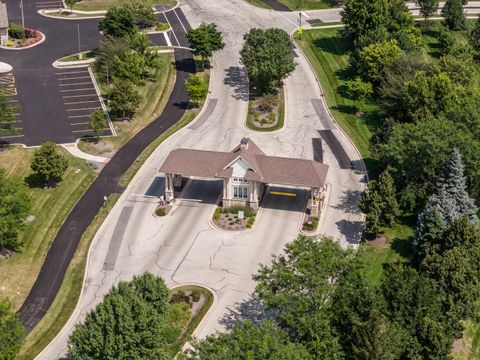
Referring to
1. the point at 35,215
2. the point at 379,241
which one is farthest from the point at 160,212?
the point at 379,241

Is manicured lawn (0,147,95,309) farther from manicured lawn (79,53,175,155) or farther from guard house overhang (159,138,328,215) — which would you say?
guard house overhang (159,138,328,215)

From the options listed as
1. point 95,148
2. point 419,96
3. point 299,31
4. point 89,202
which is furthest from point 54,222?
point 299,31

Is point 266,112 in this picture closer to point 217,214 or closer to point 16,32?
point 217,214

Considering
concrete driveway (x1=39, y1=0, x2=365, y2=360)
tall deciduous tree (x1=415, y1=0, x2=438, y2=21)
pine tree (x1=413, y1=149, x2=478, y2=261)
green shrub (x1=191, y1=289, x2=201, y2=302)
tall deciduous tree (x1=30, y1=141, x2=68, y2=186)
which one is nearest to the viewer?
green shrub (x1=191, y1=289, x2=201, y2=302)

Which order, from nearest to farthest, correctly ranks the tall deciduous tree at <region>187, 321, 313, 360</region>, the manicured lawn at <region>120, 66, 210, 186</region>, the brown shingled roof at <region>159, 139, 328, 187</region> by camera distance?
the tall deciduous tree at <region>187, 321, 313, 360</region> < the brown shingled roof at <region>159, 139, 328, 187</region> < the manicured lawn at <region>120, 66, 210, 186</region>

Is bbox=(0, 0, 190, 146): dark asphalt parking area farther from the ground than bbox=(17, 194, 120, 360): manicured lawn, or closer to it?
farther from the ground

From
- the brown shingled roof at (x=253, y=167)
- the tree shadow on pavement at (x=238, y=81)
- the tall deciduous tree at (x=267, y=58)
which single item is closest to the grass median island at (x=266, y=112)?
the tree shadow on pavement at (x=238, y=81)

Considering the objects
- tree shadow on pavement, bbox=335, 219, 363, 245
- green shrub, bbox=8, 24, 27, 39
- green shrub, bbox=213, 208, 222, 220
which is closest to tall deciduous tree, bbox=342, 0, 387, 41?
tree shadow on pavement, bbox=335, 219, 363, 245

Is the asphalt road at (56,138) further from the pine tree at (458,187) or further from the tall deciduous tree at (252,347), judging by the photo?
the pine tree at (458,187)
